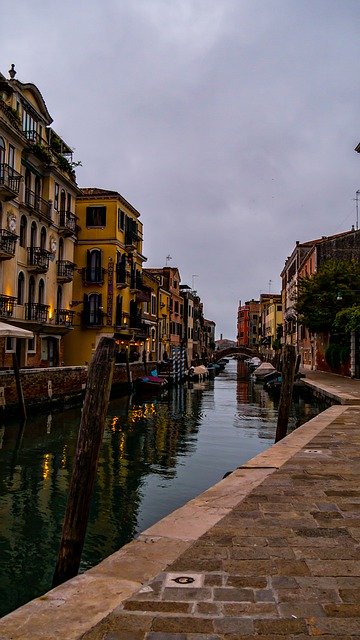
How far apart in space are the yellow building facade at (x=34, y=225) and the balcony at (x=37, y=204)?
0.05 m

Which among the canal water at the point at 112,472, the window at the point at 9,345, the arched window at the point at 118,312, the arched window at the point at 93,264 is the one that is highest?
the arched window at the point at 93,264

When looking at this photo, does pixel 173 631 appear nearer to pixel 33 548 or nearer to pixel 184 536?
pixel 184 536

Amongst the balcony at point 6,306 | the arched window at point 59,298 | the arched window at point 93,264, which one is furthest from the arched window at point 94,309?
the balcony at point 6,306

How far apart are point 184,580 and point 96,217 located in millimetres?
33131

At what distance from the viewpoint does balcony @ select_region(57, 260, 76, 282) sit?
3043 centimetres

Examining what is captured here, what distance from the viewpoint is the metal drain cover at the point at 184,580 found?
11.5 ft

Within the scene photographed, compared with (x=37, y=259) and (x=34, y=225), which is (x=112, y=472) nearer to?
(x=37, y=259)

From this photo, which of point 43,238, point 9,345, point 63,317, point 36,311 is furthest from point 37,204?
point 9,345

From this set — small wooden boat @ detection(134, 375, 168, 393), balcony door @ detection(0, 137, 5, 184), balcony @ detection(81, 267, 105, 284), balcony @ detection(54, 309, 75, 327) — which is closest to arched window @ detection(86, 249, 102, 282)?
balcony @ detection(81, 267, 105, 284)

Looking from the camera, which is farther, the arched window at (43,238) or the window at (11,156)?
the arched window at (43,238)

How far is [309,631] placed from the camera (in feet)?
9.45

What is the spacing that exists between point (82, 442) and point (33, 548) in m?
2.97

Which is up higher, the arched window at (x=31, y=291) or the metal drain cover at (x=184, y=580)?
the arched window at (x=31, y=291)

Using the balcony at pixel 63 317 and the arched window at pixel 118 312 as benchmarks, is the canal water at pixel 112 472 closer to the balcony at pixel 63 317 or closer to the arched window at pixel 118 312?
the balcony at pixel 63 317
